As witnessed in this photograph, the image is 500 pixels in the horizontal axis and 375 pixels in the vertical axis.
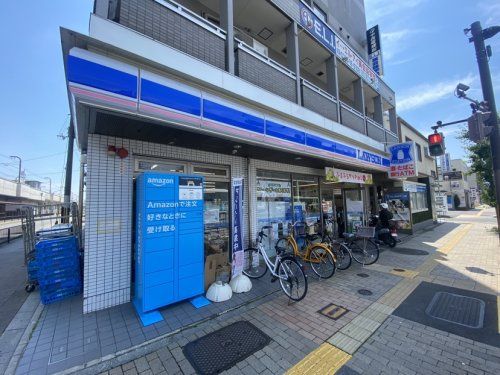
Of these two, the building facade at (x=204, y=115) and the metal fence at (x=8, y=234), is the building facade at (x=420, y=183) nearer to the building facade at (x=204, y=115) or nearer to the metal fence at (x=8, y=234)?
the building facade at (x=204, y=115)

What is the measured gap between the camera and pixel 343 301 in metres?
4.77

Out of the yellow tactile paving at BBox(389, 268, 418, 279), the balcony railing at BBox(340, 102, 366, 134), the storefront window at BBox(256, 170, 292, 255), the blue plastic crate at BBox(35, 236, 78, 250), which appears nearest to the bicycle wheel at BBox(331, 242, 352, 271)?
the yellow tactile paving at BBox(389, 268, 418, 279)

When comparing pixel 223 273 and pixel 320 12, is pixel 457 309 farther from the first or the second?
pixel 320 12

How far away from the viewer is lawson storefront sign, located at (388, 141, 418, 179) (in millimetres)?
11156

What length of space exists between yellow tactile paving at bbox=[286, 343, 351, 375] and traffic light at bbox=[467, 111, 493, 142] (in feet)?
19.6

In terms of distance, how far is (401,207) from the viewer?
1206 centimetres

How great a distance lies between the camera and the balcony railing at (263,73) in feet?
18.9

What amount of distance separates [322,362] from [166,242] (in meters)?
3.19

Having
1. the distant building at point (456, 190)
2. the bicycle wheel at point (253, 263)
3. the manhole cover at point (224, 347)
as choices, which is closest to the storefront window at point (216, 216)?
the bicycle wheel at point (253, 263)

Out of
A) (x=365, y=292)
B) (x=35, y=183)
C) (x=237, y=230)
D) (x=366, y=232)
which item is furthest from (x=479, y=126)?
(x=35, y=183)

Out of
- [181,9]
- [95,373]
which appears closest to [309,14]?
[181,9]

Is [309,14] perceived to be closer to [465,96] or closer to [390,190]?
[465,96]

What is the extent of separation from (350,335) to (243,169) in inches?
192

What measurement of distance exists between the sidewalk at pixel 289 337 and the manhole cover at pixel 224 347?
0.11 metres
